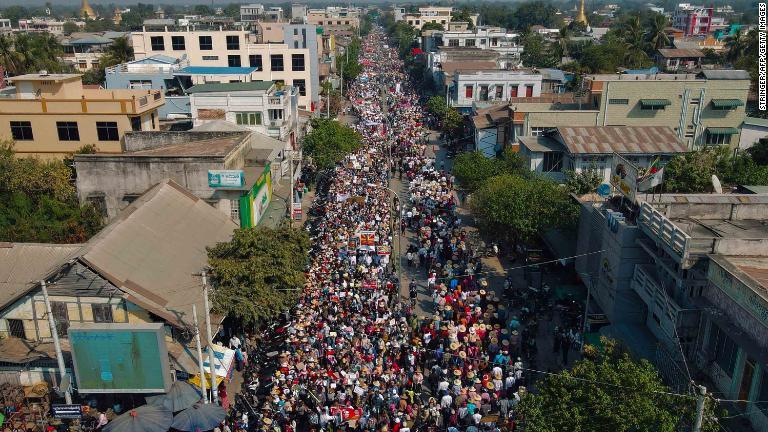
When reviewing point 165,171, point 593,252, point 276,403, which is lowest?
point 276,403

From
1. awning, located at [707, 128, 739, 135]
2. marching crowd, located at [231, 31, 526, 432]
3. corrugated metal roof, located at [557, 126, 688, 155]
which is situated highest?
corrugated metal roof, located at [557, 126, 688, 155]

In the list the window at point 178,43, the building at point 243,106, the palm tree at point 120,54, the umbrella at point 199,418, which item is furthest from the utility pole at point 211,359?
the palm tree at point 120,54

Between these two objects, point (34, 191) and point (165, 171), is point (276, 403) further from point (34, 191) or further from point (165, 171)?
point (34, 191)

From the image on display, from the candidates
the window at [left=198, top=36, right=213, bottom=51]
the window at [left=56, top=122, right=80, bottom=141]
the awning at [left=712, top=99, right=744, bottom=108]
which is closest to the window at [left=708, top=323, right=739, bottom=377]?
the awning at [left=712, top=99, right=744, bottom=108]

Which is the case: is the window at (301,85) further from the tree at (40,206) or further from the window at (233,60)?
the tree at (40,206)

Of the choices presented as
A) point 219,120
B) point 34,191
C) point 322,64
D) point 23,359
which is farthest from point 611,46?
point 23,359

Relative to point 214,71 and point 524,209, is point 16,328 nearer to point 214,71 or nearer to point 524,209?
point 524,209

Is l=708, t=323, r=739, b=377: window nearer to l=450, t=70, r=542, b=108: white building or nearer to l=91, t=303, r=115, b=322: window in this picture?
l=91, t=303, r=115, b=322: window
